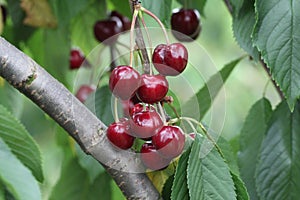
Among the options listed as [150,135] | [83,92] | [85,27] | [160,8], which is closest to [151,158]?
[150,135]

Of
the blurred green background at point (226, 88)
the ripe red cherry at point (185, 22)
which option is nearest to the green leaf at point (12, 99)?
the ripe red cherry at point (185, 22)

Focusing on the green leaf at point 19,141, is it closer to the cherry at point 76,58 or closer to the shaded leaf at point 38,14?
the shaded leaf at point 38,14

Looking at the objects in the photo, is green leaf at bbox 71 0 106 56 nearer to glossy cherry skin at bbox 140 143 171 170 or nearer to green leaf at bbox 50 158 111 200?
green leaf at bbox 50 158 111 200

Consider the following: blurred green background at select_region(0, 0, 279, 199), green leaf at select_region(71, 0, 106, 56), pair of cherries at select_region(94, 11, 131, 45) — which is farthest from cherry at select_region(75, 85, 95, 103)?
blurred green background at select_region(0, 0, 279, 199)

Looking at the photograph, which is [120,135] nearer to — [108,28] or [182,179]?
[182,179]

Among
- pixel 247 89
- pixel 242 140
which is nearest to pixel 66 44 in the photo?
pixel 242 140

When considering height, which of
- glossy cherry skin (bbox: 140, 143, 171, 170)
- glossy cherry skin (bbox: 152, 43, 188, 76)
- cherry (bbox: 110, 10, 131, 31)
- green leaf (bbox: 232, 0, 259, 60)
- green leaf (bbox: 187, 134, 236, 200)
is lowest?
green leaf (bbox: 187, 134, 236, 200)
